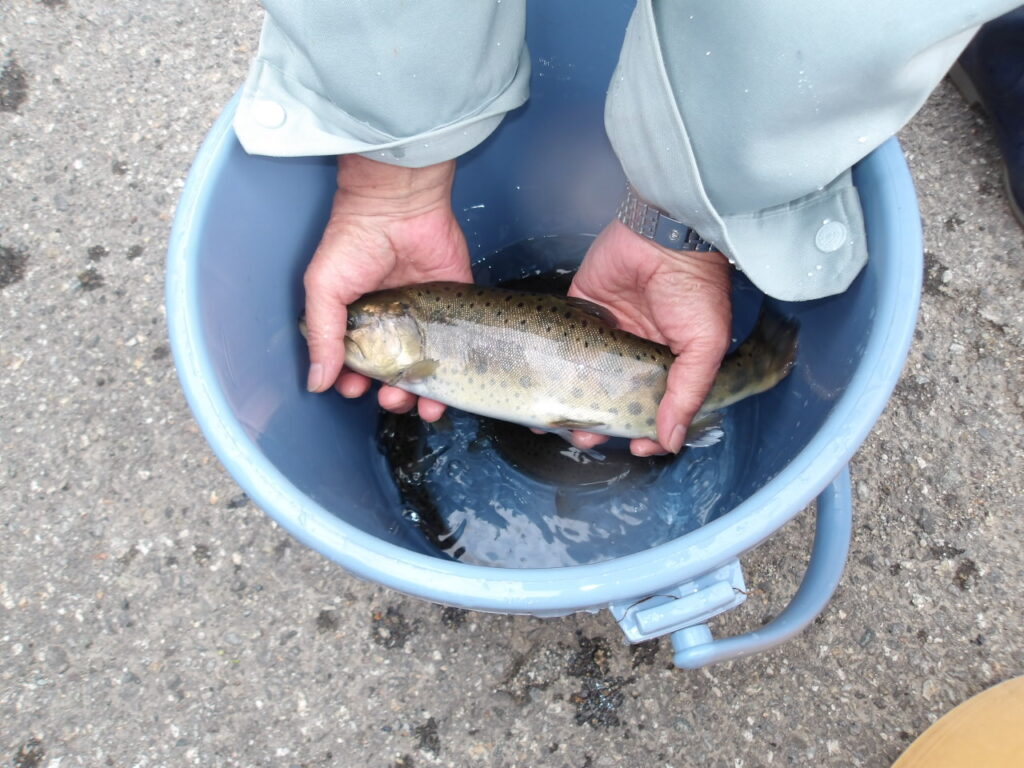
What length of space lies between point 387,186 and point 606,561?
100 cm

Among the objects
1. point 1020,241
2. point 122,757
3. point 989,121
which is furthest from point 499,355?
point 989,121

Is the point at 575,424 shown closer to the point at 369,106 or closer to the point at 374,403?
the point at 374,403

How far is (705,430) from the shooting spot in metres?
1.81

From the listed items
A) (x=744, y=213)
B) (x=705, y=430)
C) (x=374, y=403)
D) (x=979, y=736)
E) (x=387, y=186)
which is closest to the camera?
(x=744, y=213)

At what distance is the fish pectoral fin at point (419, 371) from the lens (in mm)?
A: 1767

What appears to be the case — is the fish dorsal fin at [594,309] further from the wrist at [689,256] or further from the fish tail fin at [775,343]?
the fish tail fin at [775,343]

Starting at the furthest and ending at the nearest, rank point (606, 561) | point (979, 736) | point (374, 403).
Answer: point (374, 403), point (979, 736), point (606, 561)

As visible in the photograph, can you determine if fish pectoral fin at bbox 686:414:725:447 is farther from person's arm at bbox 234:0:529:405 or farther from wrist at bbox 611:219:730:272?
person's arm at bbox 234:0:529:405

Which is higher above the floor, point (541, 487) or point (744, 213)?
point (744, 213)

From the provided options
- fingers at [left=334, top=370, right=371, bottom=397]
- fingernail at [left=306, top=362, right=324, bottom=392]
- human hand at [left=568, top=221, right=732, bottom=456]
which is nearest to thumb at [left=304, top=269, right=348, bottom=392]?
fingernail at [left=306, top=362, right=324, bottom=392]

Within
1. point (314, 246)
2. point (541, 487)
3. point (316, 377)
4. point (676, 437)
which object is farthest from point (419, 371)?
point (676, 437)

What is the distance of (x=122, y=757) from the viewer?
69.5 inches

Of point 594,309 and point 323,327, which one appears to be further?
point 594,309

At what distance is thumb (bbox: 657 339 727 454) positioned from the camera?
5.35ft
